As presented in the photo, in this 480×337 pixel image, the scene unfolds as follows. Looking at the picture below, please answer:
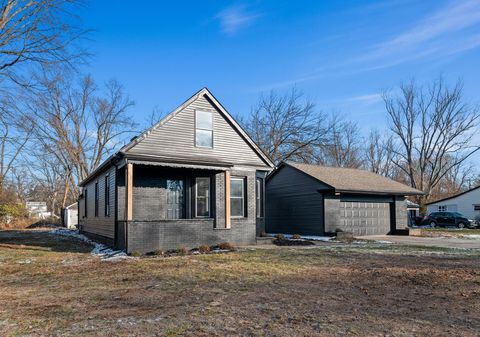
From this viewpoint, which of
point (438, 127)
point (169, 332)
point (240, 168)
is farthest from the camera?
point (438, 127)

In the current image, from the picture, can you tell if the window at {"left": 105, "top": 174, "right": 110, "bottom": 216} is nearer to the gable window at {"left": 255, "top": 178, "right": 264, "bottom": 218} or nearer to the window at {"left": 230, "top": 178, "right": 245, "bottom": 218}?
the window at {"left": 230, "top": 178, "right": 245, "bottom": 218}

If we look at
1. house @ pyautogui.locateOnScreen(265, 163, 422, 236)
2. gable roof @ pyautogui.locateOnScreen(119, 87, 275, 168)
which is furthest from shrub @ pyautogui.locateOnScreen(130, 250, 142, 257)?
house @ pyautogui.locateOnScreen(265, 163, 422, 236)

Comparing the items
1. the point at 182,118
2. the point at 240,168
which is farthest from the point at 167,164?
the point at 240,168

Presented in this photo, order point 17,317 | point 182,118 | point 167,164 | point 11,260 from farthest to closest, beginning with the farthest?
point 182,118 < point 167,164 < point 11,260 < point 17,317

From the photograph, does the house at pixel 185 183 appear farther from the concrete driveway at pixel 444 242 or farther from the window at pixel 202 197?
the concrete driveway at pixel 444 242

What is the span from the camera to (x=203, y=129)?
1762 centimetres

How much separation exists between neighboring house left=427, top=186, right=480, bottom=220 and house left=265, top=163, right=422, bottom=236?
61.2ft

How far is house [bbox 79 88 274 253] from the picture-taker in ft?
50.1

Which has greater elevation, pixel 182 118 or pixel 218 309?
pixel 182 118

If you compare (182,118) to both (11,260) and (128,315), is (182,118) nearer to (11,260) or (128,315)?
(11,260)

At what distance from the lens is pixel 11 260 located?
1344cm

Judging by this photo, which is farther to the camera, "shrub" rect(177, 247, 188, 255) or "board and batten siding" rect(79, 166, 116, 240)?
"board and batten siding" rect(79, 166, 116, 240)

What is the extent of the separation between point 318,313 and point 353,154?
4801 cm

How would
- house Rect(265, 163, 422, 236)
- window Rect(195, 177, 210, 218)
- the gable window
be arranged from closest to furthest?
1. window Rect(195, 177, 210, 218)
2. the gable window
3. house Rect(265, 163, 422, 236)
